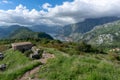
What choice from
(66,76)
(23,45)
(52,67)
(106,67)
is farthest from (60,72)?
(23,45)

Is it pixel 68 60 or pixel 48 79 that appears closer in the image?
pixel 48 79

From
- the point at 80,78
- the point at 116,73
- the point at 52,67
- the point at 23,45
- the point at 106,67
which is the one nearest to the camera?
the point at 80,78

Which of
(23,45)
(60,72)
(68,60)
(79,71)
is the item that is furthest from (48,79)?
(23,45)

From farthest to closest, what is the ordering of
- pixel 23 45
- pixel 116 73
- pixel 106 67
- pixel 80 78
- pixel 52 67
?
pixel 23 45 < pixel 52 67 < pixel 106 67 < pixel 116 73 < pixel 80 78

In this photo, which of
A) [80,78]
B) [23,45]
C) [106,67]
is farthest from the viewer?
[23,45]

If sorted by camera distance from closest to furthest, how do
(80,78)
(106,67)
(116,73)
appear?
(80,78) < (116,73) < (106,67)

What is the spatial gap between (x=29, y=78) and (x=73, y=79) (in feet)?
12.2

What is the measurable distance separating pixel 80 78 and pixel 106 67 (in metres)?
3.08

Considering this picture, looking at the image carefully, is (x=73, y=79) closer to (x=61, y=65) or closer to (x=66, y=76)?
(x=66, y=76)

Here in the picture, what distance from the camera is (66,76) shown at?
14531mm

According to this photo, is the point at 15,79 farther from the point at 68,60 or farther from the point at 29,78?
the point at 68,60

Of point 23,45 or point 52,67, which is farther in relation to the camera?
point 23,45

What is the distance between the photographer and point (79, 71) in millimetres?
15047

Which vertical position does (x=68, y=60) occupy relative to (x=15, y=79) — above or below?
above
